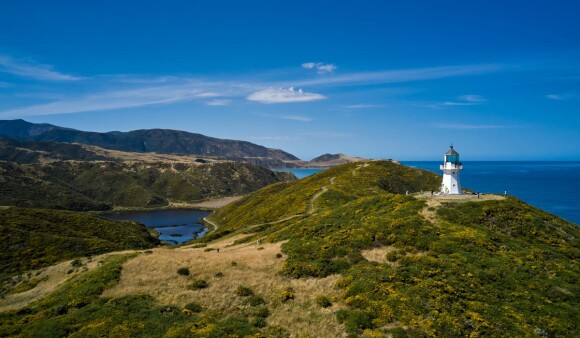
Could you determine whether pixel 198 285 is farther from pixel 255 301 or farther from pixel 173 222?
pixel 173 222

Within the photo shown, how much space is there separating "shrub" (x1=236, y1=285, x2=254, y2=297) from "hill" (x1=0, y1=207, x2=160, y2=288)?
152ft

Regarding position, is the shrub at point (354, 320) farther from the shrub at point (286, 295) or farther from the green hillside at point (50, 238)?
the green hillside at point (50, 238)

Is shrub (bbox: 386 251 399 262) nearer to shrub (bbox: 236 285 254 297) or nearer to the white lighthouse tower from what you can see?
shrub (bbox: 236 285 254 297)

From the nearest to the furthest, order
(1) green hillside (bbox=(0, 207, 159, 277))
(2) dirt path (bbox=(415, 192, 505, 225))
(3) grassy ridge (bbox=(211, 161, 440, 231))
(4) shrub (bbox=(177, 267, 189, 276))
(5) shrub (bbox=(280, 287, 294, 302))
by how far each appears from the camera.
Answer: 1. (5) shrub (bbox=(280, 287, 294, 302))
2. (4) shrub (bbox=(177, 267, 189, 276))
3. (2) dirt path (bbox=(415, 192, 505, 225))
4. (1) green hillside (bbox=(0, 207, 159, 277))
5. (3) grassy ridge (bbox=(211, 161, 440, 231))

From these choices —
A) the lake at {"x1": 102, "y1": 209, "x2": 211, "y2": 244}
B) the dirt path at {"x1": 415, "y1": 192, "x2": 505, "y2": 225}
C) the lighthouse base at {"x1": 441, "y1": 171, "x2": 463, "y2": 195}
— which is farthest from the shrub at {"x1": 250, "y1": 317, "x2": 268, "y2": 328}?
the lake at {"x1": 102, "y1": 209, "x2": 211, "y2": 244}

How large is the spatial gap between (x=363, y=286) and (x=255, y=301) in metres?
8.43

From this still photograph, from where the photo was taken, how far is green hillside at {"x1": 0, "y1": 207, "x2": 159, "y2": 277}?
212 ft

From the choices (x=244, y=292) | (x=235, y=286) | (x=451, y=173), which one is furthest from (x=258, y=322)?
(x=451, y=173)

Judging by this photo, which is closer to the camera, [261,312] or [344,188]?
[261,312]

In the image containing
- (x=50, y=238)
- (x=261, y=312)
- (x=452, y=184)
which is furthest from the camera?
(x=50, y=238)

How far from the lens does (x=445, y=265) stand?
2972 cm

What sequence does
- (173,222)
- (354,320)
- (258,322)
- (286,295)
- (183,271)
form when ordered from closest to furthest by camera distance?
(354,320) < (258,322) < (286,295) < (183,271) < (173,222)

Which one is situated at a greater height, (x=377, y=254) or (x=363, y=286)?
(x=377, y=254)

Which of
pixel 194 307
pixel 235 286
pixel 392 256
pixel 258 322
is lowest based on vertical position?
pixel 194 307
